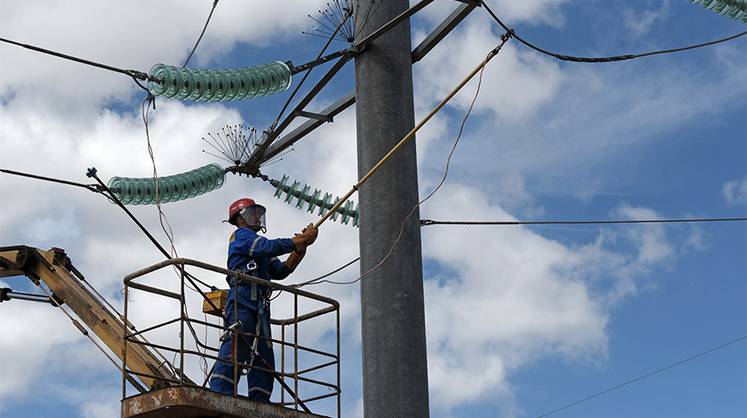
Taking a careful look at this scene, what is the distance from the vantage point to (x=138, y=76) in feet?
44.2

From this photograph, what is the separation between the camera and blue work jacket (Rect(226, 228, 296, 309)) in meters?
11.6

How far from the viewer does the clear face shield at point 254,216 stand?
1234 centimetres

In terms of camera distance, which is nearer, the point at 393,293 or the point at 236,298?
the point at 236,298

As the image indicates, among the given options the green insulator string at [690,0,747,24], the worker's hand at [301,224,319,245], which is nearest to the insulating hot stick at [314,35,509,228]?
the worker's hand at [301,224,319,245]

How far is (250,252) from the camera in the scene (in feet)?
38.8

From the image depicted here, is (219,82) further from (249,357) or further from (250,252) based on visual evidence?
(249,357)

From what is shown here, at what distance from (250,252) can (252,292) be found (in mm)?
442

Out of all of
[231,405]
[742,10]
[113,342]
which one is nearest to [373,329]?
[231,405]

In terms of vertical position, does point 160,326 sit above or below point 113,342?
below

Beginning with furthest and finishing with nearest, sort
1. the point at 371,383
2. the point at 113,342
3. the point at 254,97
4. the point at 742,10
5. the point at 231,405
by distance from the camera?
1. the point at 742,10
2. the point at 113,342
3. the point at 254,97
4. the point at 371,383
5. the point at 231,405

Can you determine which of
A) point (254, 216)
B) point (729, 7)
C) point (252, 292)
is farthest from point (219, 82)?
point (729, 7)

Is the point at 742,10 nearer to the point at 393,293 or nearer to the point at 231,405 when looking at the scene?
the point at 393,293

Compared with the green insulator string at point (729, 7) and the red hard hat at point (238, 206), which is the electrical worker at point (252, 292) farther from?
the green insulator string at point (729, 7)

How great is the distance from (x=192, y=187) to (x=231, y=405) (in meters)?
5.96
